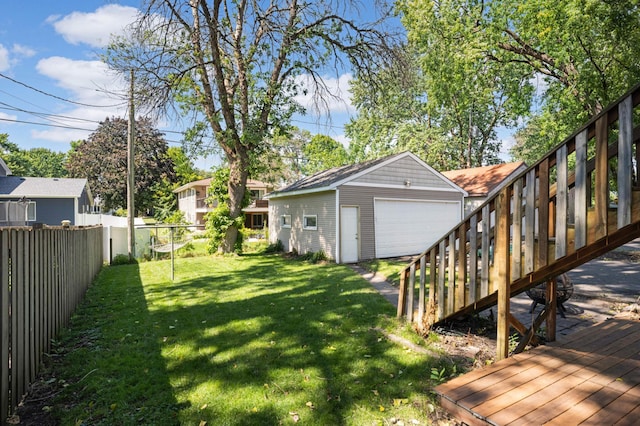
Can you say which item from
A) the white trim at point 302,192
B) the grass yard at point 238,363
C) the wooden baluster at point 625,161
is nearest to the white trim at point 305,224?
the white trim at point 302,192

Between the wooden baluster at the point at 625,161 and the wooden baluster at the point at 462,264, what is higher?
the wooden baluster at the point at 625,161

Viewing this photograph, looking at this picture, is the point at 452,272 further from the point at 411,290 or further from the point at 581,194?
the point at 581,194

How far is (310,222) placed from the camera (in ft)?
43.5

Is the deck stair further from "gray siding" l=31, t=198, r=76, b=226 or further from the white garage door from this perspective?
"gray siding" l=31, t=198, r=76, b=226

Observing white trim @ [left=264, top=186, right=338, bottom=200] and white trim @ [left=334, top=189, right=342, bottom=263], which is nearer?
white trim @ [left=334, top=189, right=342, bottom=263]

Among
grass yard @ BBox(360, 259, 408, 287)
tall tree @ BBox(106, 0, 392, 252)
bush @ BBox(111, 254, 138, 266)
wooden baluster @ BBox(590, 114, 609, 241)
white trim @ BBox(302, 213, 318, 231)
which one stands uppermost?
tall tree @ BBox(106, 0, 392, 252)

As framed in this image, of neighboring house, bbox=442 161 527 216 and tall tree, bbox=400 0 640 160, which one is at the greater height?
tall tree, bbox=400 0 640 160

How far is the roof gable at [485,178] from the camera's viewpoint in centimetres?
1773

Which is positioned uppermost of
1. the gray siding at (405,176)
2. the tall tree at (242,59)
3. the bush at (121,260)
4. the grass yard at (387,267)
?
the tall tree at (242,59)

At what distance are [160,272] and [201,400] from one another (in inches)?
297

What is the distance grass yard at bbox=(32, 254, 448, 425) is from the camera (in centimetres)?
273

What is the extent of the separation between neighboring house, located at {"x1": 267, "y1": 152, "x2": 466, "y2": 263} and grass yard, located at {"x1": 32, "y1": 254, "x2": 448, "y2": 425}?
513cm

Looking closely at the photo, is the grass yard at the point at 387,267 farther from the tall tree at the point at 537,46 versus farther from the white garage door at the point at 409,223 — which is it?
the tall tree at the point at 537,46

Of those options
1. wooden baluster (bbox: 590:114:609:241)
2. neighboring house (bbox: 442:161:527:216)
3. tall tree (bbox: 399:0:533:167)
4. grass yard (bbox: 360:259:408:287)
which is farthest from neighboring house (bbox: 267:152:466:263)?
wooden baluster (bbox: 590:114:609:241)
